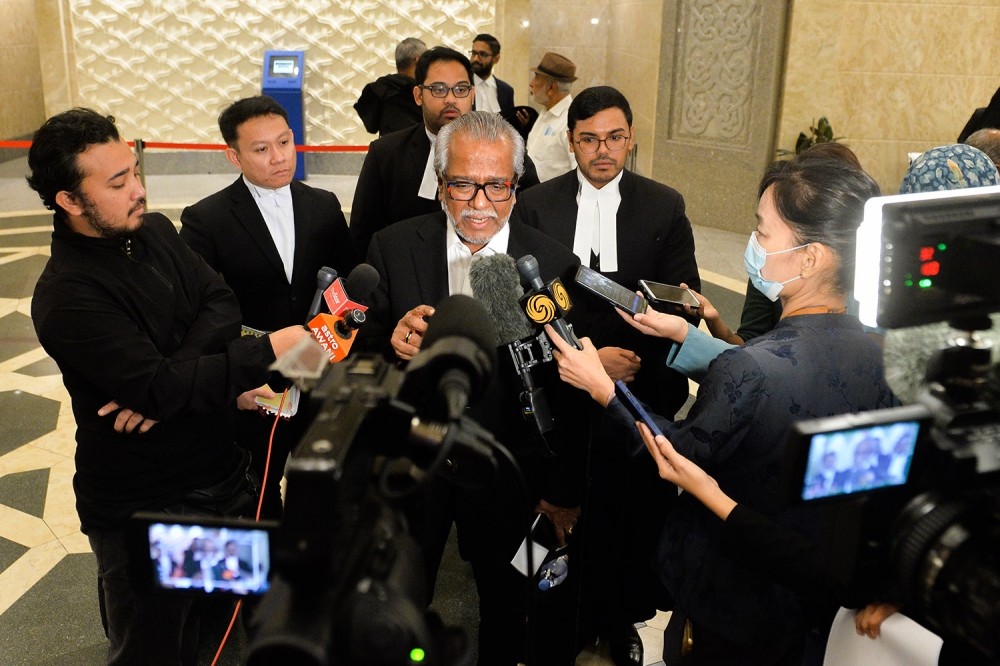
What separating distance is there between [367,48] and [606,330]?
8311mm

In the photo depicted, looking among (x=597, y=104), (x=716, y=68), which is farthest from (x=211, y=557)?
(x=716, y=68)

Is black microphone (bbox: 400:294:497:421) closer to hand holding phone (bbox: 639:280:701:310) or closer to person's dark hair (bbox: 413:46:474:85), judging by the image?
hand holding phone (bbox: 639:280:701:310)

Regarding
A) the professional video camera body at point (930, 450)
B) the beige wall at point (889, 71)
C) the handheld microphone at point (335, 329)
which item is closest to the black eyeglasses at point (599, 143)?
the handheld microphone at point (335, 329)

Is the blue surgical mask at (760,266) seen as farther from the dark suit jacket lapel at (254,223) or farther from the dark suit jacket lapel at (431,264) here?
the dark suit jacket lapel at (254,223)

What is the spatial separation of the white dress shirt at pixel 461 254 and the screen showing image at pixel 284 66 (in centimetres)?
810

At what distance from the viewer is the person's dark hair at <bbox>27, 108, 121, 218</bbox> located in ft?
6.58

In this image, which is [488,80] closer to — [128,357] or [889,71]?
[889,71]

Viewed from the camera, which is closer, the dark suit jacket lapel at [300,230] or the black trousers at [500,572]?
the black trousers at [500,572]

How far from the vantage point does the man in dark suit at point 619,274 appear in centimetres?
267

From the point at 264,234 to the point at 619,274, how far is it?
1273 mm

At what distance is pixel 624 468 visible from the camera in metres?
2.64

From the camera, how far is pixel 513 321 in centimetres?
199

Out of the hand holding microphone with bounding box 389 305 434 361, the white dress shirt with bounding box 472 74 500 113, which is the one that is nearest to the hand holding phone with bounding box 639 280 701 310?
the hand holding microphone with bounding box 389 305 434 361

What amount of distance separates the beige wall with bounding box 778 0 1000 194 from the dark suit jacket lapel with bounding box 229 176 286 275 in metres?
5.68
